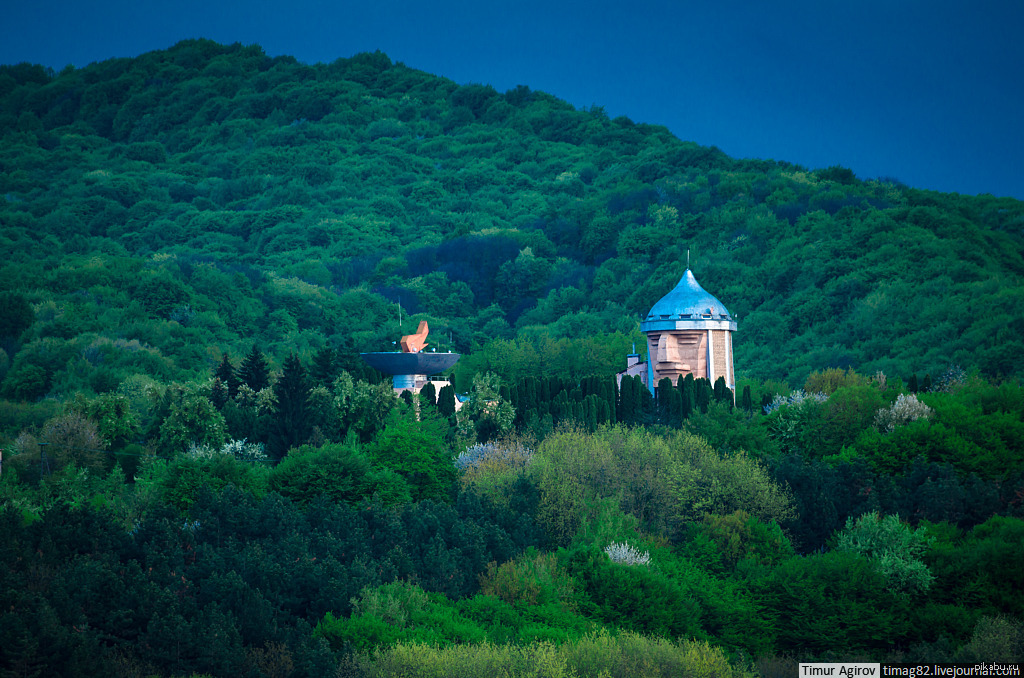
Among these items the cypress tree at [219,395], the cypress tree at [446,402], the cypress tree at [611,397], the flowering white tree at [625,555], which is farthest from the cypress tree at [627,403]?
the cypress tree at [219,395]

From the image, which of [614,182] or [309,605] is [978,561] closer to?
[309,605]

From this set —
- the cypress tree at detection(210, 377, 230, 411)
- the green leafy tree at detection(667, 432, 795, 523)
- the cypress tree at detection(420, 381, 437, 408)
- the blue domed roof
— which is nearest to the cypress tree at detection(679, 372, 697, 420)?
the blue domed roof

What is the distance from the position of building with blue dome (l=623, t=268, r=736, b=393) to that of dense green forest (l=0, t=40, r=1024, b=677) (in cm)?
191

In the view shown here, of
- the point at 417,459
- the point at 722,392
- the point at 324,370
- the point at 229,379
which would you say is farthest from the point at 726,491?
the point at 229,379

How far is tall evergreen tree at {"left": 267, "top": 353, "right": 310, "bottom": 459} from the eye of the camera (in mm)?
47969

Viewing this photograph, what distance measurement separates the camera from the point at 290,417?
48.1 metres

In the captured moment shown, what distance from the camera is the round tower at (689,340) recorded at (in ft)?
182

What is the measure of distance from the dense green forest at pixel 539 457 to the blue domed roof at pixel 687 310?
355cm

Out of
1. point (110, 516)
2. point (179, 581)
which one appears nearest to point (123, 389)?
point (110, 516)

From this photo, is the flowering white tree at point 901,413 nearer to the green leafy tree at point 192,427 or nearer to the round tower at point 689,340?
the round tower at point 689,340

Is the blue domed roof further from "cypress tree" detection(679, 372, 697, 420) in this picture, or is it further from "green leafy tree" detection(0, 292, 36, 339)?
"green leafy tree" detection(0, 292, 36, 339)

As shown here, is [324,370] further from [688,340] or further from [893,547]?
[893,547]

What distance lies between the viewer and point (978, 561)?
38812mm

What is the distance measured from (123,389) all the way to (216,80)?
310 feet
